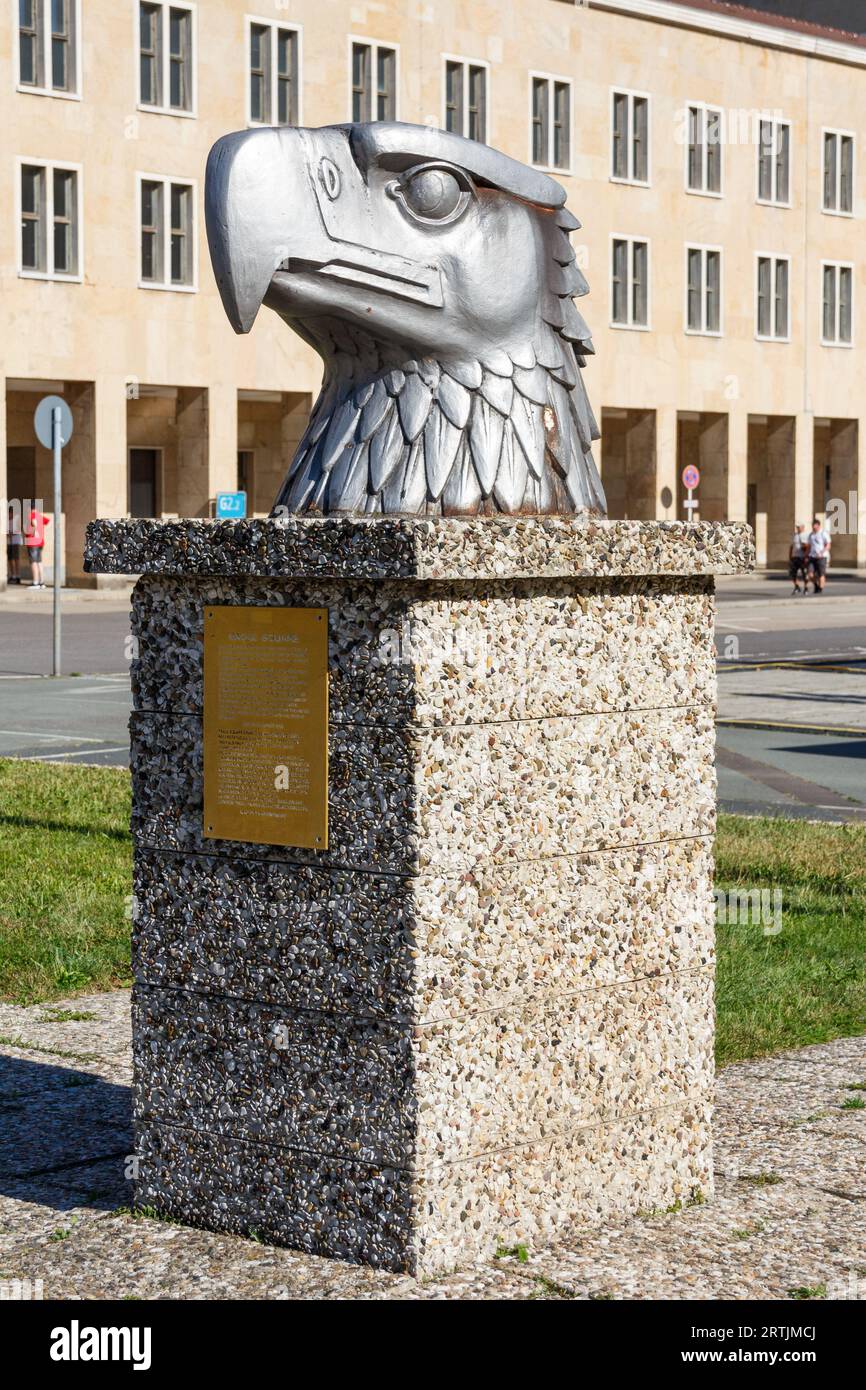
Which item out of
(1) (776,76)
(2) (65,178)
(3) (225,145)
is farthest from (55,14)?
(3) (225,145)

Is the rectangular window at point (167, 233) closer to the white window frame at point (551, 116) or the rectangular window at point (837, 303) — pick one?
the white window frame at point (551, 116)

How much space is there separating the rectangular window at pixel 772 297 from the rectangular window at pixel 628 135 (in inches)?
223

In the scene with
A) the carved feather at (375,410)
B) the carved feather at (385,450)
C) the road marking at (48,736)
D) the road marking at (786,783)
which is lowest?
the road marking at (786,783)

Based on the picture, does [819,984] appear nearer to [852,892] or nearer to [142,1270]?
[852,892]

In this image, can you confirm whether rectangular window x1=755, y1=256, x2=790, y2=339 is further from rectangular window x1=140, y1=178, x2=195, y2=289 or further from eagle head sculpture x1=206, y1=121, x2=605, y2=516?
eagle head sculpture x1=206, y1=121, x2=605, y2=516

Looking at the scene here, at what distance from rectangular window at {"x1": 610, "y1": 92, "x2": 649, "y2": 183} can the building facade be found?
6cm

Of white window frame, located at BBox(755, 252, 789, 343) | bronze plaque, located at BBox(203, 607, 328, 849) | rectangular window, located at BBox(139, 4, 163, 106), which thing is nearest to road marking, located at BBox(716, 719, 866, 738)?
bronze plaque, located at BBox(203, 607, 328, 849)

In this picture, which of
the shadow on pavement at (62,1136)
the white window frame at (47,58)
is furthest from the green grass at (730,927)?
the white window frame at (47,58)

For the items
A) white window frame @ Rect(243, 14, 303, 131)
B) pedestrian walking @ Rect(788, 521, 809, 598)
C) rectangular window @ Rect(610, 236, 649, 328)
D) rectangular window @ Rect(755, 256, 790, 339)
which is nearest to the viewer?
white window frame @ Rect(243, 14, 303, 131)

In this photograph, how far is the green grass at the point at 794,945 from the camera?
703cm

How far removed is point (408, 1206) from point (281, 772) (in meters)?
1.07

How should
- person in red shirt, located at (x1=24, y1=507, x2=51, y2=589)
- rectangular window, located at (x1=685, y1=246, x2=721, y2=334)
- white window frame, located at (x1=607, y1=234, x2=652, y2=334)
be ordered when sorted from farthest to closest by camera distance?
rectangular window, located at (x1=685, y1=246, x2=721, y2=334), white window frame, located at (x1=607, y1=234, x2=652, y2=334), person in red shirt, located at (x1=24, y1=507, x2=51, y2=589)

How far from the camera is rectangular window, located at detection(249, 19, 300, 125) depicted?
43.2 metres

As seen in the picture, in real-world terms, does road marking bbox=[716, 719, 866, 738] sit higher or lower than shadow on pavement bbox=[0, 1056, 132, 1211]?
higher
